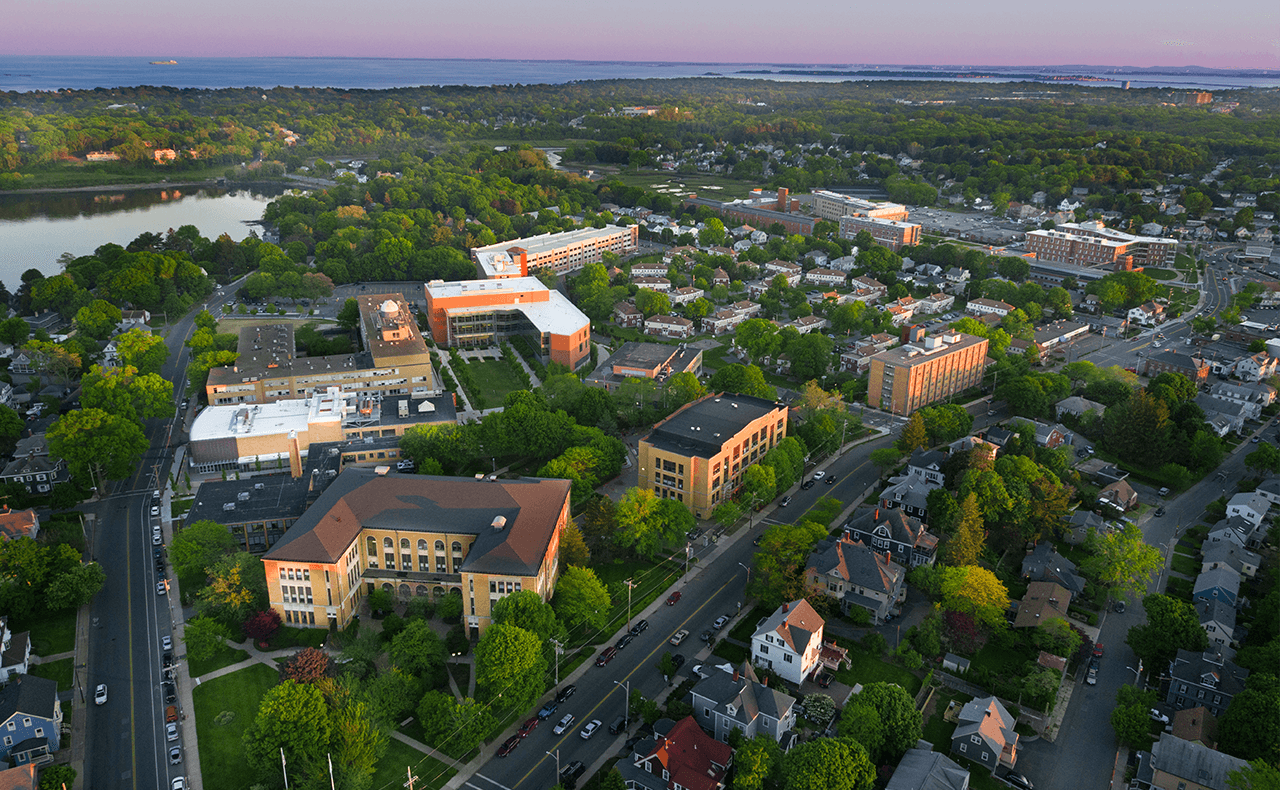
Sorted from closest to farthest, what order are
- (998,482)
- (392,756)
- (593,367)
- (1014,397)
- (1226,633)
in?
(392,756), (1226,633), (998,482), (1014,397), (593,367)

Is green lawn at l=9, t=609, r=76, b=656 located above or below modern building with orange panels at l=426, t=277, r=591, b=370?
below

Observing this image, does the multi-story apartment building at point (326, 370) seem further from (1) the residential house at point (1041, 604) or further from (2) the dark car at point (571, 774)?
(1) the residential house at point (1041, 604)

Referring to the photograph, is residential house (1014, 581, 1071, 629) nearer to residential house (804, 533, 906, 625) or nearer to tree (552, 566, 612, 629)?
residential house (804, 533, 906, 625)

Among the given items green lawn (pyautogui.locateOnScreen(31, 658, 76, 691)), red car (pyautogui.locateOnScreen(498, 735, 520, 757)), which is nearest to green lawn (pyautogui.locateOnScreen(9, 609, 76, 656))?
green lawn (pyautogui.locateOnScreen(31, 658, 76, 691))

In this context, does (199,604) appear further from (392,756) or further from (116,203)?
(116,203)

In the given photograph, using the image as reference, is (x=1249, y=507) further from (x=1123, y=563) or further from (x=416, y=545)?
(x=416, y=545)

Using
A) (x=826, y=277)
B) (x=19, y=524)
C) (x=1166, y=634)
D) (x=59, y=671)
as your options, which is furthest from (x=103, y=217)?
(x=1166, y=634)

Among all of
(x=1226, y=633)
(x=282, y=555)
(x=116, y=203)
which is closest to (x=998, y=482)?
(x=1226, y=633)
